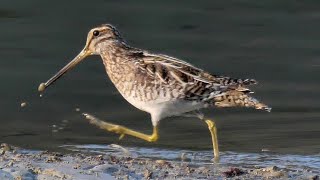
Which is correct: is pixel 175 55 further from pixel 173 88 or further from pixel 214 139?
pixel 173 88

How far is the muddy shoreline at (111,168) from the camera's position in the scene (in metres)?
7.36

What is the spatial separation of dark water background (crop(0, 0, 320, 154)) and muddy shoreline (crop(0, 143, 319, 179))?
33.2 inches

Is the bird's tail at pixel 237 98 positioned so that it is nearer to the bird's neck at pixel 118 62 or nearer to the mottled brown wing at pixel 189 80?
the mottled brown wing at pixel 189 80

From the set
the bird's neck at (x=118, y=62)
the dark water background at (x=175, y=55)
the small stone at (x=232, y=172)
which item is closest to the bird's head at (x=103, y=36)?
the bird's neck at (x=118, y=62)

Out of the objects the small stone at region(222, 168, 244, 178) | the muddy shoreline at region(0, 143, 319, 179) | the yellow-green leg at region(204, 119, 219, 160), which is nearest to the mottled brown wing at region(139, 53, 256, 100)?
the yellow-green leg at region(204, 119, 219, 160)

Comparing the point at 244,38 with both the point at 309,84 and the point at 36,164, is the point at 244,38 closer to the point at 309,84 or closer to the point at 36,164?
the point at 309,84

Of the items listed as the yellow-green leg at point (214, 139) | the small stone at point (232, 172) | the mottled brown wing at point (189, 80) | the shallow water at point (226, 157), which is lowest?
the small stone at point (232, 172)

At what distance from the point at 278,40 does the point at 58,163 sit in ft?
18.9

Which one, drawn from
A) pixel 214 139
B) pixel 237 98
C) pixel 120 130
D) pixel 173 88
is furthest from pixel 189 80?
pixel 120 130

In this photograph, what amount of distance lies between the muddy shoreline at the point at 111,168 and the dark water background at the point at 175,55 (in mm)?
842

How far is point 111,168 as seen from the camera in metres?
7.57

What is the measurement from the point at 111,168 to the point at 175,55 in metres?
4.80

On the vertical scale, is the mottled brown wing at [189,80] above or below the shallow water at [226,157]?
above

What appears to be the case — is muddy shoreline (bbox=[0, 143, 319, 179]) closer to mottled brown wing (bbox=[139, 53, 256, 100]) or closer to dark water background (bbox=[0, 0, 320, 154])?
mottled brown wing (bbox=[139, 53, 256, 100])
